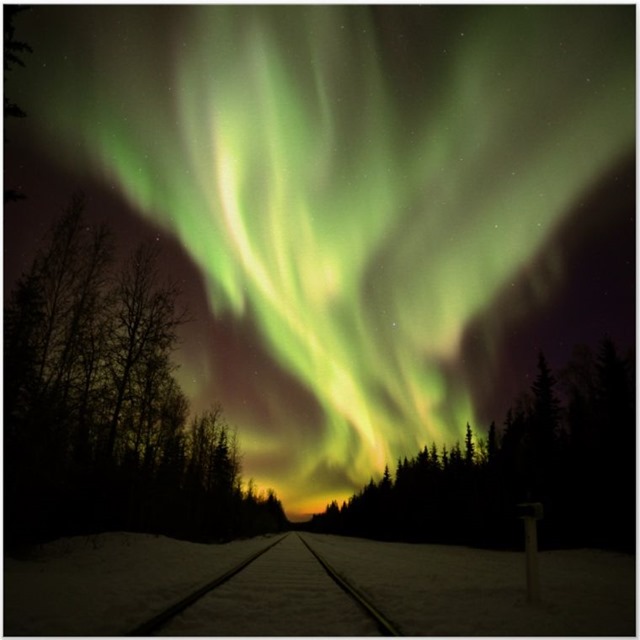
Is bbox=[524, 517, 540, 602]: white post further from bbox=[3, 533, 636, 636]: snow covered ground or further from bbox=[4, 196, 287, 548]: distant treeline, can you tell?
bbox=[4, 196, 287, 548]: distant treeline

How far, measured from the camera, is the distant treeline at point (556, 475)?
30.3 m

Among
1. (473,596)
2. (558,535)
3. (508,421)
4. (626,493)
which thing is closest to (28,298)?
(473,596)

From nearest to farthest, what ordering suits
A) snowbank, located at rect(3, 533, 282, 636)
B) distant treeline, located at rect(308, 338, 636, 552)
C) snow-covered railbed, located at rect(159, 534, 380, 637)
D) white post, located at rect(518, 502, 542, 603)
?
snowbank, located at rect(3, 533, 282, 636) < snow-covered railbed, located at rect(159, 534, 380, 637) < white post, located at rect(518, 502, 542, 603) < distant treeline, located at rect(308, 338, 636, 552)

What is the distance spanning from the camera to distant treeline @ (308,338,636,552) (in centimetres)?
3028

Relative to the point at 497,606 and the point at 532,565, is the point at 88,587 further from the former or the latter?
the point at 532,565

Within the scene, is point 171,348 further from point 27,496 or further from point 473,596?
point 473,596

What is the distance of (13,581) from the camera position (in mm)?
9094

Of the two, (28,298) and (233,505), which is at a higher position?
(28,298)

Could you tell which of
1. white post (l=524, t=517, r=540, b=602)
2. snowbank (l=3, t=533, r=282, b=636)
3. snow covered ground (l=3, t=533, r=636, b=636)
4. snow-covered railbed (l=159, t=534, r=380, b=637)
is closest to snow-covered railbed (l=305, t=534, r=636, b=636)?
snow covered ground (l=3, t=533, r=636, b=636)

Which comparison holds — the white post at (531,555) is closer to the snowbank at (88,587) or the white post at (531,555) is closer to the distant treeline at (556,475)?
the distant treeline at (556,475)

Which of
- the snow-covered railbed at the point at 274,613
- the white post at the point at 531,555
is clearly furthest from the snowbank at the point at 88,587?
the white post at the point at 531,555

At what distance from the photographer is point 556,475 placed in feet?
132

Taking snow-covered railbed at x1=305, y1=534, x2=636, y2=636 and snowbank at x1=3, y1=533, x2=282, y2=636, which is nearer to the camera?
snowbank at x1=3, y1=533, x2=282, y2=636

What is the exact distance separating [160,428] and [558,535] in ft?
104
